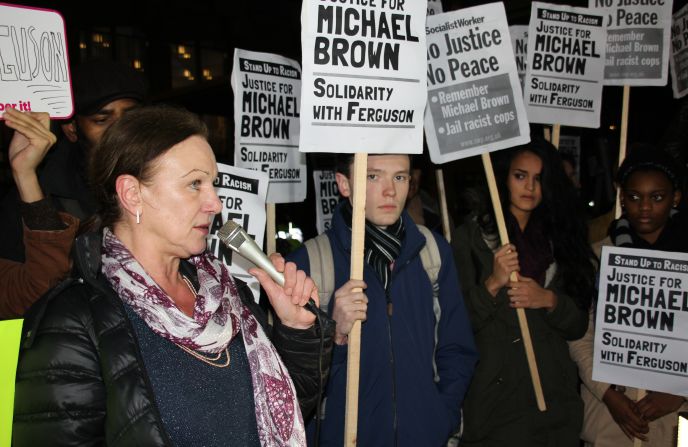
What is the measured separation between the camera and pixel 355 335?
249 cm

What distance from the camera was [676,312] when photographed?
3.12 metres

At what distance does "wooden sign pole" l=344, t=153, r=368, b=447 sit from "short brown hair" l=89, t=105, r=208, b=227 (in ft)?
2.79

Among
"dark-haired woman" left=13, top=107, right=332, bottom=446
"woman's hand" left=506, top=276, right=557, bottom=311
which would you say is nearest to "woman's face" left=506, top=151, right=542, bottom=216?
"woman's hand" left=506, top=276, right=557, bottom=311

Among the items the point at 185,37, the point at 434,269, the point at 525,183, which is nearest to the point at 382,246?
the point at 434,269

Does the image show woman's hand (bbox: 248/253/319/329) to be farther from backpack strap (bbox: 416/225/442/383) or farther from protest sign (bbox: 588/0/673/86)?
protest sign (bbox: 588/0/673/86)

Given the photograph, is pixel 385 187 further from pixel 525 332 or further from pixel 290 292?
pixel 525 332

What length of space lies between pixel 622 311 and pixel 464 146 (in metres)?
1.22

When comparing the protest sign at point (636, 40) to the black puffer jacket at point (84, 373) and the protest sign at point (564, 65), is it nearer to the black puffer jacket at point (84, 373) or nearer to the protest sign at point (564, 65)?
the protest sign at point (564, 65)

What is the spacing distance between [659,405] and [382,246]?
5.54 feet

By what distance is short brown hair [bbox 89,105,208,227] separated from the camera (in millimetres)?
1776

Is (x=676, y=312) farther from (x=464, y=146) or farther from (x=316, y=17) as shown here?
(x=316, y=17)

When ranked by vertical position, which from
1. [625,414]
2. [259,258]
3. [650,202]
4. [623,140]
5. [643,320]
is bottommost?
[625,414]

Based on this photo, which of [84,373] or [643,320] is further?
[643,320]

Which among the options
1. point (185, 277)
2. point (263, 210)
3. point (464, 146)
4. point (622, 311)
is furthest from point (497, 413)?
point (185, 277)
